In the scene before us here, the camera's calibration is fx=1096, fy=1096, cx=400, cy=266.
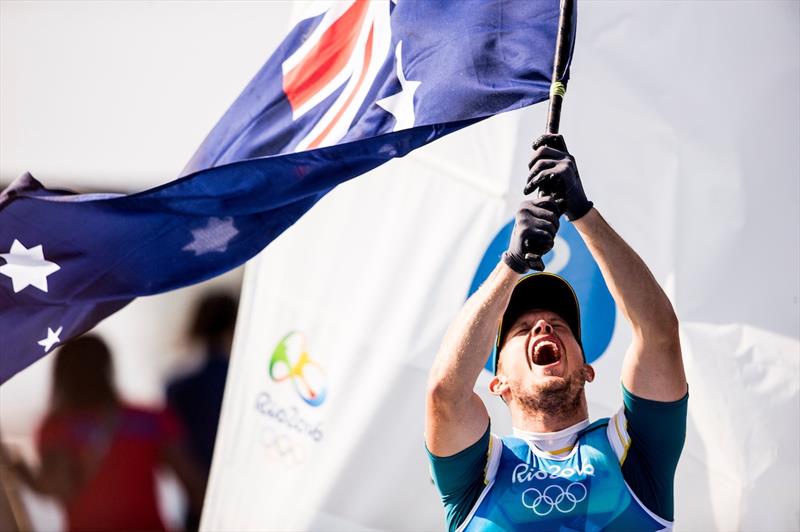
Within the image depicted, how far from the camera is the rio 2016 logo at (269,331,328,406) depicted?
5086 millimetres

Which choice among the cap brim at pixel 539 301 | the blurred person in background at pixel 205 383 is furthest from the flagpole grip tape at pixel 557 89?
the blurred person in background at pixel 205 383

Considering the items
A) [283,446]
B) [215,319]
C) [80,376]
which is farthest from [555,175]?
[80,376]

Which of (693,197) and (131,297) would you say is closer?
(131,297)

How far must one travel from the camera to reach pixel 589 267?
4.83 metres

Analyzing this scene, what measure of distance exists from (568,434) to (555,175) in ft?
2.89

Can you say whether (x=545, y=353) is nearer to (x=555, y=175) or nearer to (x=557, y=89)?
(x=555, y=175)

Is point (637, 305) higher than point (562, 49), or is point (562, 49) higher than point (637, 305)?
point (562, 49)

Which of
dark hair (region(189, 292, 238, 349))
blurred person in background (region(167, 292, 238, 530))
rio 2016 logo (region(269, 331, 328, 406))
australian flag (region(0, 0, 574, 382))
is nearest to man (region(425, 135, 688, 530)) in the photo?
australian flag (region(0, 0, 574, 382))

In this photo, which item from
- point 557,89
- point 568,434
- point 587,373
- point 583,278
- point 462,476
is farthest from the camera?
point 583,278

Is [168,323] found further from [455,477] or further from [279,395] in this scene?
[455,477]

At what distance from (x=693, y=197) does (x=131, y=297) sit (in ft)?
7.78

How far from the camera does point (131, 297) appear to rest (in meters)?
4.06

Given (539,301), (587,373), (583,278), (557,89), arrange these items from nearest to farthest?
(557,89), (587,373), (539,301), (583,278)

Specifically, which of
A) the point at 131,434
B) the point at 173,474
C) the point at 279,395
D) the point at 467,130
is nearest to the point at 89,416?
the point at 131,434
